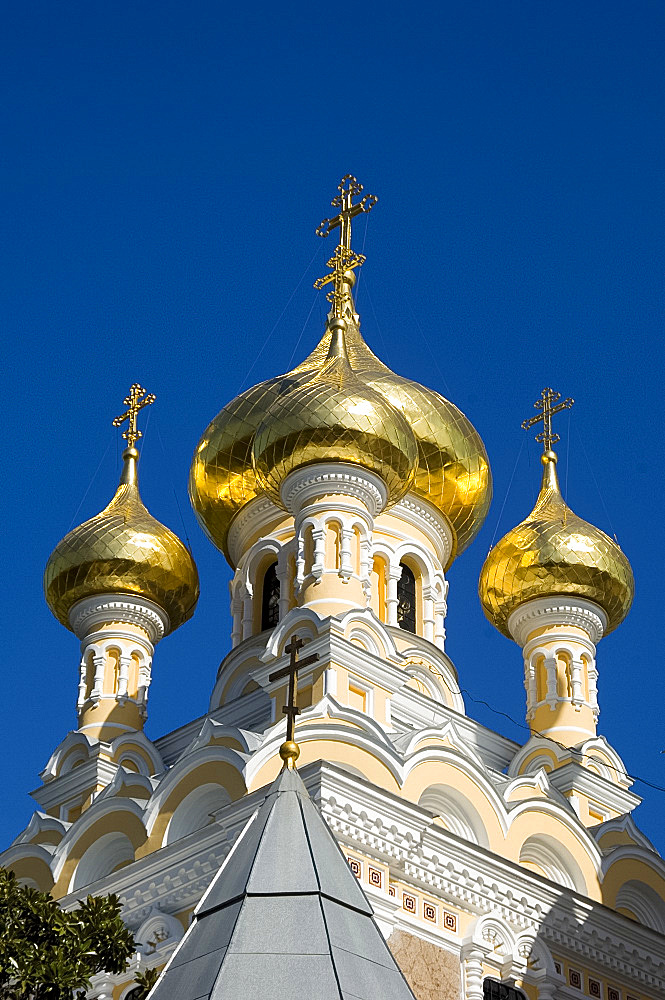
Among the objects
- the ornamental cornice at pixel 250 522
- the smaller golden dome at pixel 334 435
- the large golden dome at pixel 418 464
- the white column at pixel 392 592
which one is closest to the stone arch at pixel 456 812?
the smaller golden dome at pixel 334 435

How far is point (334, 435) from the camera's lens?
13164mm

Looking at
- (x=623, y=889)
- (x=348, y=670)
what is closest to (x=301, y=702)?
(x=348, y=670)

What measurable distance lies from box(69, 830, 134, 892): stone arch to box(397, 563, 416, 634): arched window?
145 inches

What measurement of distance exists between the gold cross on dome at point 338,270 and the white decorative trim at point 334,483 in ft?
11.1

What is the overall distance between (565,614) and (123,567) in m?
Answer: 3.85

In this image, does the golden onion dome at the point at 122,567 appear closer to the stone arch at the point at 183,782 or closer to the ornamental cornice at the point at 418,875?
the stone arch at the point at 183,782

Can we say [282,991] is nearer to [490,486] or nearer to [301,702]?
[301,702]

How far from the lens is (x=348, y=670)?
11875 mm

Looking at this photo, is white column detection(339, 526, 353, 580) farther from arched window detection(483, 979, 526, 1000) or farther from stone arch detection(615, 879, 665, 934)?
arched window detection(483, 979, 526, 1000)

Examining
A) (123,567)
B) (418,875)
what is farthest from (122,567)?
(418,875)

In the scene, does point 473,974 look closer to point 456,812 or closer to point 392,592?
point 456,812

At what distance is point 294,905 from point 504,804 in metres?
7.39

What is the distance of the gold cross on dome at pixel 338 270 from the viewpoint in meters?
16.5

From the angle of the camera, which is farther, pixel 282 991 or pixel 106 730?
pixel 106 730
